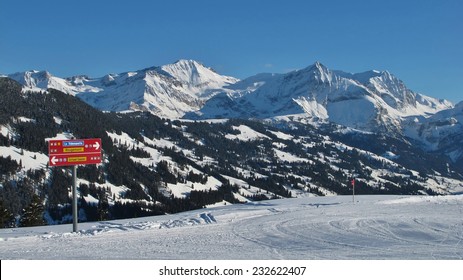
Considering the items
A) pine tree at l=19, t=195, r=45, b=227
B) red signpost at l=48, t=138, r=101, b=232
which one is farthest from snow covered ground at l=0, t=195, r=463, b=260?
pine tree at l=19, t=195, r=45, b=227

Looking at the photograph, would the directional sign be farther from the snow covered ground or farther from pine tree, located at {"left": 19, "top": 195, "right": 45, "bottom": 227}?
pine tree, located at {"left": 19, "top": 195, "right": 45, "bottom": 227}

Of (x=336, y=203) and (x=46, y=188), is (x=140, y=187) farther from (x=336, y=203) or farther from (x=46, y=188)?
(x=336, y=203)

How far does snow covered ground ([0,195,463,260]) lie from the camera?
19844mm

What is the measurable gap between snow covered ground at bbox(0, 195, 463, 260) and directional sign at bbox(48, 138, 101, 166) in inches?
269

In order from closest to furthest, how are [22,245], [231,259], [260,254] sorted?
[231,259], [260,254], [22,245]

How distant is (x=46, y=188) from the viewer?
493 ft

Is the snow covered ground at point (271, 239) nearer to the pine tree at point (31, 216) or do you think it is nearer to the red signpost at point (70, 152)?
the red signpost at point (70, 152)

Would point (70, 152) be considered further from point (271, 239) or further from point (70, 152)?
point (271, 239)

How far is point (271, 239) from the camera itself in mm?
24203

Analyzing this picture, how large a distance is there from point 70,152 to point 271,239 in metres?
17.3

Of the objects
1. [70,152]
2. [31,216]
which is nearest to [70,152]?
[70,152]

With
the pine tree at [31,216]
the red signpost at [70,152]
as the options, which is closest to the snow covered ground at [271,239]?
the red signpost at [70,152]
